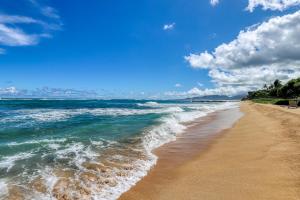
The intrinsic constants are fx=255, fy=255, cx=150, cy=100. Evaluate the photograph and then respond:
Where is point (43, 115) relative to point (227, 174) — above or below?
above

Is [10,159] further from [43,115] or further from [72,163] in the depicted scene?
[43,115]

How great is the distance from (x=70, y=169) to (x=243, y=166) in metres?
6.33

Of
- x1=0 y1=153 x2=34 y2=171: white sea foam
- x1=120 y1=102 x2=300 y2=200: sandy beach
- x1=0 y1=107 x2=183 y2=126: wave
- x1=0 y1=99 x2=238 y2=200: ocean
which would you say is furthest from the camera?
x1=0 y1=107 x2=183 y2=126: wave

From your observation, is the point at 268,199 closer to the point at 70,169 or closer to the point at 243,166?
the point at 243,166

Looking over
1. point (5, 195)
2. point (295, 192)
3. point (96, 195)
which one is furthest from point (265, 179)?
point (5, 195)

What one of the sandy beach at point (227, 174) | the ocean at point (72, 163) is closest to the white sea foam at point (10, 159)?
the ocean at point (72, 163)

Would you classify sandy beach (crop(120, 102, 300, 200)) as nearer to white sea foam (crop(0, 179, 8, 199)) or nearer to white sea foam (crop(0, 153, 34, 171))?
white sea foam (crop(0, 179, 8, 199))

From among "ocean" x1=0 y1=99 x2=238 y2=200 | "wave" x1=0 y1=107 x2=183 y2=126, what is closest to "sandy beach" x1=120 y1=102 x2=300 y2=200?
"ocean" x1=0 y1=99 x2=238 y2=200

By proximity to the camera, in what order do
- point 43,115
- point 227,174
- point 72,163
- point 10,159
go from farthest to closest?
point 43,115 < point 10,159 < point 72,163 < point 227,174

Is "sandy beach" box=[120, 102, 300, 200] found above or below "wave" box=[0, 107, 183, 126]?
below

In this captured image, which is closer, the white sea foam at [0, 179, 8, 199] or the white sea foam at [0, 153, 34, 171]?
the white sea foam at [0, 179, 8, 199]

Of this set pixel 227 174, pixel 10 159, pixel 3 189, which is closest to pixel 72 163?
pixel 10 159

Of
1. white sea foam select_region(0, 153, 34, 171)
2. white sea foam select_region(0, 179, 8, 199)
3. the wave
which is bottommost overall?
white sea foam select_region(0, 179, 8, 199)

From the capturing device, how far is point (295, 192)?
6508mm
